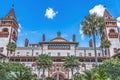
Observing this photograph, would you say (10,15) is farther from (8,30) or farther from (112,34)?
(112,34)

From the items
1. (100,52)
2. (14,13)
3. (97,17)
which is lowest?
(100,52)

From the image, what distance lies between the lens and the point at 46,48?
3871 inches

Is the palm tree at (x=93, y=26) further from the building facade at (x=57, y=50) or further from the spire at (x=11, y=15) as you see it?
the spire at (x=11, y=15)

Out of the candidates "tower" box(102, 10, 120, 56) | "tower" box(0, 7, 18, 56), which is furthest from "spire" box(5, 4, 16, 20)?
"tower" box(102, 10, 120, 56)

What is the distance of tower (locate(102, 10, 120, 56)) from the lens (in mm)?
95562

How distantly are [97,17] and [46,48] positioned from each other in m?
43.9

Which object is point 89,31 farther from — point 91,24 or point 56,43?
point 56,43

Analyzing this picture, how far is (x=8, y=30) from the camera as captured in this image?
10006 centimetres

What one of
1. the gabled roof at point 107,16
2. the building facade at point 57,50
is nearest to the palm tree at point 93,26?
the building facade at point 57,50

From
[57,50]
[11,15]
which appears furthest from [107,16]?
[11,15]

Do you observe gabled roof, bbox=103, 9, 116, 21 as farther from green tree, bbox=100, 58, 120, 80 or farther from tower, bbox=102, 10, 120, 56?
green tree, bbox=100, 58, 120, 80

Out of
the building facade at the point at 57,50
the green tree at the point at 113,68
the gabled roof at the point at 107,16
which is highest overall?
the gabled roof at the point at 107,16

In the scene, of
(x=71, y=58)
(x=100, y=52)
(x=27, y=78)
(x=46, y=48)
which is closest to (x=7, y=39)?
(x=46, y=48)

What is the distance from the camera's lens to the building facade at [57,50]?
Result: 9231 cm
